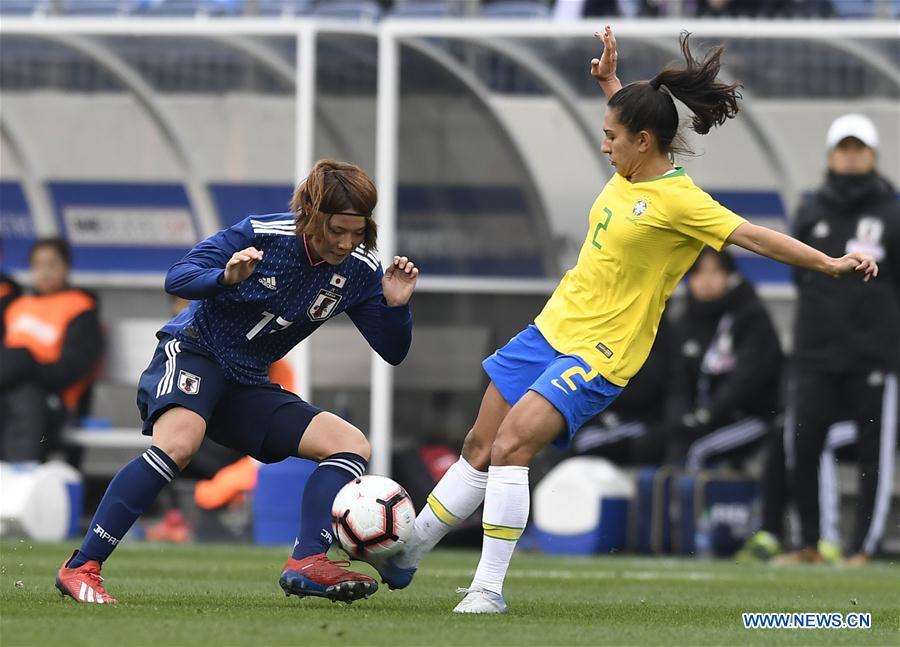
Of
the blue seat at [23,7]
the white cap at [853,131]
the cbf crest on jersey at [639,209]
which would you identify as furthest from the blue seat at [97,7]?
the cbf crest on jersey at [639,209]

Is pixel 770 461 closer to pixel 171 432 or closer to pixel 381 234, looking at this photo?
pixel 381 234

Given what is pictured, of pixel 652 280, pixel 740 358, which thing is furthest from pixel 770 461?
pixel 652 280

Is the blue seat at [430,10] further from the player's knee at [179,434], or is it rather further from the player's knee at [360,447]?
the player's knee at [179,434]

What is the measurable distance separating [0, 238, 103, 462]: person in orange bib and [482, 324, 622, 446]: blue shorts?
21.1 ft

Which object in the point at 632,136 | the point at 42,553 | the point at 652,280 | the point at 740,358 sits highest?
the point at 632,136

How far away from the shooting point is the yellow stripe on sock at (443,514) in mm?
6328

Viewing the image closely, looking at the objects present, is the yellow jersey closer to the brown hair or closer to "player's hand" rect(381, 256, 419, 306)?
"player's hand" rect(381, 256, 419, 306)

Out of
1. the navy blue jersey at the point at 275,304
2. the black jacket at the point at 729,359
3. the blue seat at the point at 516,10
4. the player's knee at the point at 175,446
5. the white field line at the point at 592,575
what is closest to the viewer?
the player's knee at the point at 175,446

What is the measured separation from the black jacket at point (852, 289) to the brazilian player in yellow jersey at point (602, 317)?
14.2 ft

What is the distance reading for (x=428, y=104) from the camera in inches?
495

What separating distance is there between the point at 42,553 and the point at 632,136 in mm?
4707

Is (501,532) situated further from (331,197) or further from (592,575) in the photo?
(592,575)

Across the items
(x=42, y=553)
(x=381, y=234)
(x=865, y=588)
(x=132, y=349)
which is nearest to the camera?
(x=865, y=588)

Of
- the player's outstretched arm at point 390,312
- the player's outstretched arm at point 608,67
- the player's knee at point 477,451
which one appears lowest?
the player's knee at point 477,451
